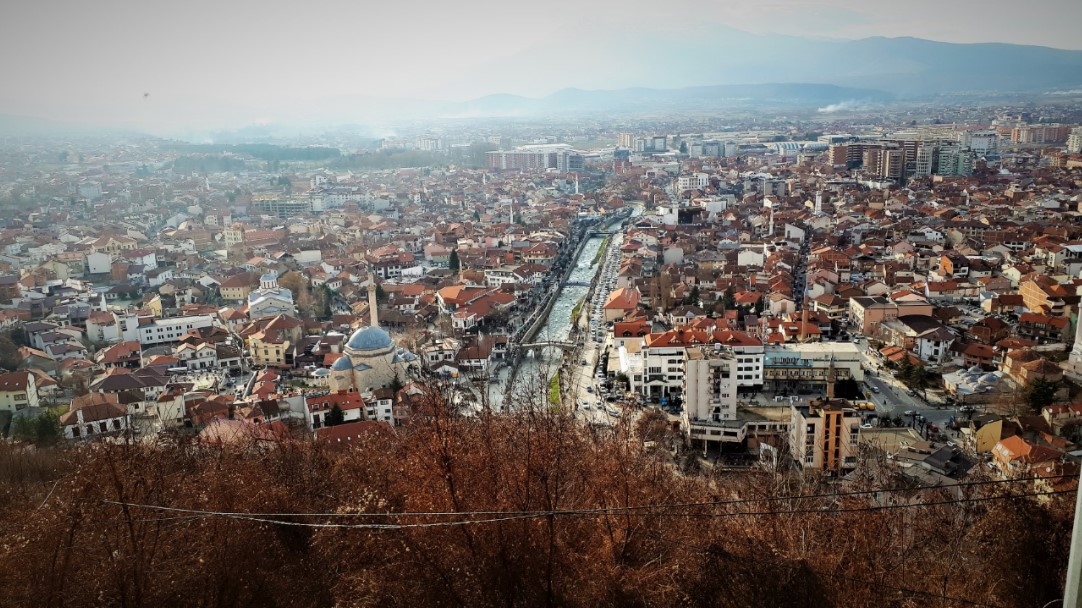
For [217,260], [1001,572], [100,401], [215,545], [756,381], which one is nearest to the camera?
[215,545]

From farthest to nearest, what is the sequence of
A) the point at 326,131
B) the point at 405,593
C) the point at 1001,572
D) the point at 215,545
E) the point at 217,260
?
the point at 326,131
the point at 217,260
the point at 1001,572
the point at 215,545
the point at 405,593

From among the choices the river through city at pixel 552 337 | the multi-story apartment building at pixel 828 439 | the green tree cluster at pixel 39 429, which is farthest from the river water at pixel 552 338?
the green tree cluster at pixel 39 429

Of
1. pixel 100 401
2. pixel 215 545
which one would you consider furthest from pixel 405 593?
pixel 100 401

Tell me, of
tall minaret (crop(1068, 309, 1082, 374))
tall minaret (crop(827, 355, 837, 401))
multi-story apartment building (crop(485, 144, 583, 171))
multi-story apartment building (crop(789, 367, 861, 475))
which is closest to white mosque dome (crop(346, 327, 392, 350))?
multi-story apartment building (crop(789, 367, 861, 475))

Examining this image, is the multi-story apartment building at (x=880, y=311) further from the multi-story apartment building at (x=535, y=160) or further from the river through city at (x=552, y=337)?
the multi-story apartment building at (x=535, y=160)

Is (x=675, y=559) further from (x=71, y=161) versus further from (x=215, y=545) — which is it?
(x=71, y=161)

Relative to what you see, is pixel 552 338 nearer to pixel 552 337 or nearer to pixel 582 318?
pixel 552 337
